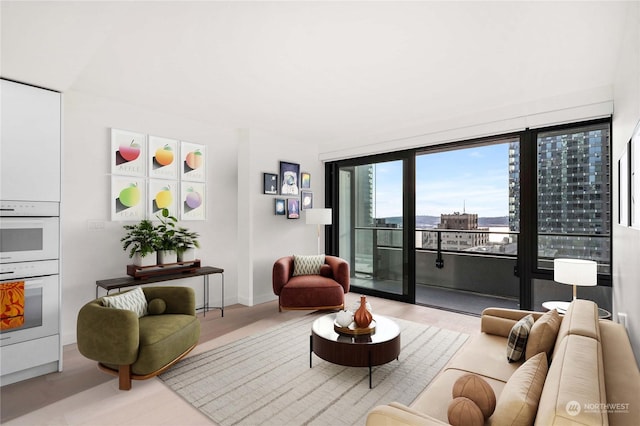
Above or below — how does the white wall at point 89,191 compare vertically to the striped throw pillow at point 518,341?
above

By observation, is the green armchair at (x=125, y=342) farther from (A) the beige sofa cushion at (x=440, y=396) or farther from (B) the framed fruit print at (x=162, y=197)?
(A) the beige sofa cushion at (x=440, y=396)

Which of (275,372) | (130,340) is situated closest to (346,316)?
(275,372)

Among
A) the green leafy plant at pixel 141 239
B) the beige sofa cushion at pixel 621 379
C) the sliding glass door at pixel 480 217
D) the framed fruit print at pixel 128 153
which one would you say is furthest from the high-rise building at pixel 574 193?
the framed fruit print at pixel 128 153

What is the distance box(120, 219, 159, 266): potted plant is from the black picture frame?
209 centimetres

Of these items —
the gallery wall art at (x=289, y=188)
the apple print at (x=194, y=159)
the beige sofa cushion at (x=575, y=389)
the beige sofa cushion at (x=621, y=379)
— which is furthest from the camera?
the gallery wall art at (x=289, y=188)

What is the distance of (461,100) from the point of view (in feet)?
12.3

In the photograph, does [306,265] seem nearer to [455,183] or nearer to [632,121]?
[455,183]

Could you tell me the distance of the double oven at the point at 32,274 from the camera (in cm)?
254

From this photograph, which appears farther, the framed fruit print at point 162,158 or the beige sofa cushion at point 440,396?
the framed fruit print at point 162,158

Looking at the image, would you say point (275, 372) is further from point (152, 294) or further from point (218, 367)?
point (152, 294)

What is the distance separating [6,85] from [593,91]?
5291 millimetres

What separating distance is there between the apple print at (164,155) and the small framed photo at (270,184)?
133 cm

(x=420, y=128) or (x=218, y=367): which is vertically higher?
(x=420, y=128)

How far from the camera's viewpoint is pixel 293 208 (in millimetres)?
5406
